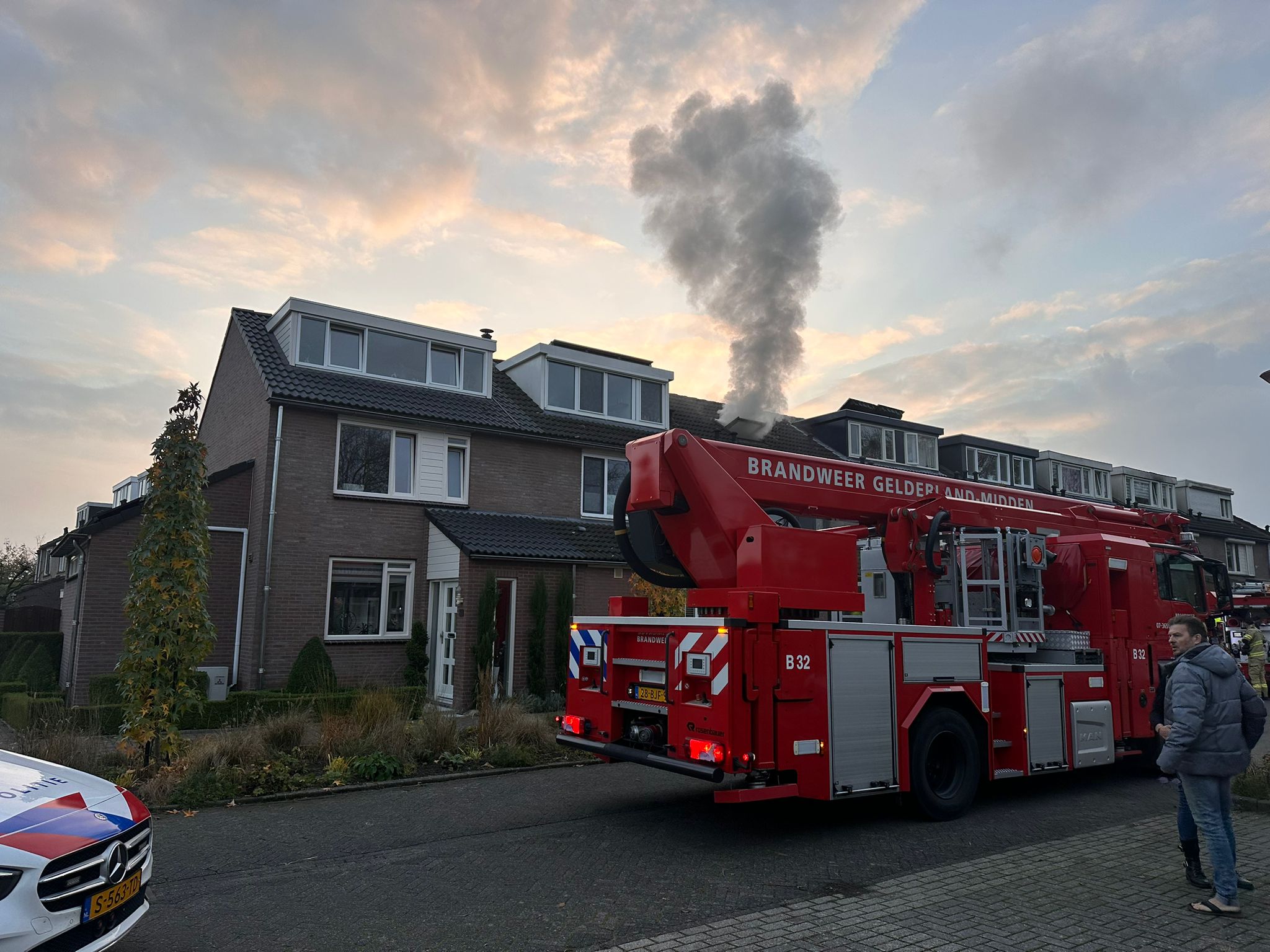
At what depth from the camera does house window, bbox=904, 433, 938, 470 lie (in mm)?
31125

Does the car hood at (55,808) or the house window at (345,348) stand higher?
the house window at (345,348)

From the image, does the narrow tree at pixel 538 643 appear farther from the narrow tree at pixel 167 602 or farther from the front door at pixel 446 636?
the narrow tree at pixel 167 602

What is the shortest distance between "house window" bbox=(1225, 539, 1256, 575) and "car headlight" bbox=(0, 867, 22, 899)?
4971cm

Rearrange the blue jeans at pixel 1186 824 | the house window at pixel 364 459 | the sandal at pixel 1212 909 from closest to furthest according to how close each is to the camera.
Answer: the sandal at pixel 1212 909 → the blue jeans at pixel 1186 824 → the house window at pixel 364 459

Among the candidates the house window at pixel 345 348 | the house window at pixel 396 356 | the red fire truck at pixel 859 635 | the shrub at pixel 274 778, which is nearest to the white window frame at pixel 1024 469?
the house window at pixel 396 356

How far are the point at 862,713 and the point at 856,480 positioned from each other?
261 centimetres

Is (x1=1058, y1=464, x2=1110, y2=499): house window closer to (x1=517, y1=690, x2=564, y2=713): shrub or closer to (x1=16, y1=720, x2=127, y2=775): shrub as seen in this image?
(x1=517, y1=690, x2=564, y2=713): shrub

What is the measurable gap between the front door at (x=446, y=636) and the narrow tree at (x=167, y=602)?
7.67 meters

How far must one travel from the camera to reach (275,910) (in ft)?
17.7

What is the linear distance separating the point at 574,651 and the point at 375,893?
3.06 meters

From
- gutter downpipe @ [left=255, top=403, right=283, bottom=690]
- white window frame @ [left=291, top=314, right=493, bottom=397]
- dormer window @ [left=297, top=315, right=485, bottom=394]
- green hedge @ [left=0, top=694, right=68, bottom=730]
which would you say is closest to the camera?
green hedge @ [left=0, top=694, right=68, bottom=730]

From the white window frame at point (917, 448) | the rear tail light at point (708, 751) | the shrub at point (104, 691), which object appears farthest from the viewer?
the white window frame at point (917, 448)

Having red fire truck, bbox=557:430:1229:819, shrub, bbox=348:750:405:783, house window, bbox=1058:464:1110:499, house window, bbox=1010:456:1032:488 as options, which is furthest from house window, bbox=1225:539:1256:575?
shrub, bbox=348:750:405:783

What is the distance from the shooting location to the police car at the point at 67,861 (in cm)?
344
